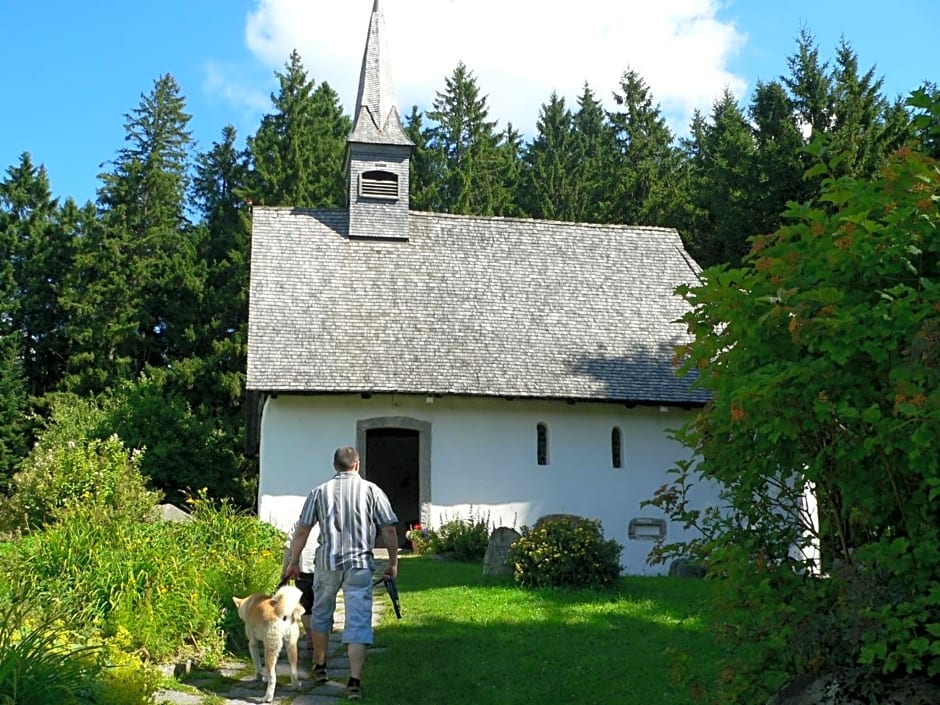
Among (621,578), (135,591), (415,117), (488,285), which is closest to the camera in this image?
(135,591)

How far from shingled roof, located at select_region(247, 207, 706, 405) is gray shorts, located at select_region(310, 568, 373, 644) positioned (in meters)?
9.64

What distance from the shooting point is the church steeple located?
786 inches

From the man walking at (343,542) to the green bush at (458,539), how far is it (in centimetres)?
763

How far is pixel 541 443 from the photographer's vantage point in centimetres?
1805

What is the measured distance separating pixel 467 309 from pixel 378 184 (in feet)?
12.1

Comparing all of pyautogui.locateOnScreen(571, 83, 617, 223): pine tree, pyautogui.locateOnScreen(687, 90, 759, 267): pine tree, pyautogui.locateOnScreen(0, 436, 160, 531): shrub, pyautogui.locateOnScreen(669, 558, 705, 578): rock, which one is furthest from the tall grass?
pyautogui.locateOnScreen(571, 83, 617, 223): pine tree

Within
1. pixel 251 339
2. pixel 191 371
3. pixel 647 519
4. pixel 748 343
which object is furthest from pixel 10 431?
pixel 748 343

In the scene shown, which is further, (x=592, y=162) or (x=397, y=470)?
(x=592, y=162)

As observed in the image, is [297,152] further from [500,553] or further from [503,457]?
[500,553]

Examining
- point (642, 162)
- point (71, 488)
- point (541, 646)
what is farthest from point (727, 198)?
point (541, 646)

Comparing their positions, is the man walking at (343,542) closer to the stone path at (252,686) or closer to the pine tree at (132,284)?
the stone path at (252,686)

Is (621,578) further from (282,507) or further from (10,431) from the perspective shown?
(10,431)

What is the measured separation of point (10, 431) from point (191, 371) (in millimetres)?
5896

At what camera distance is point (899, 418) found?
12.9ft
